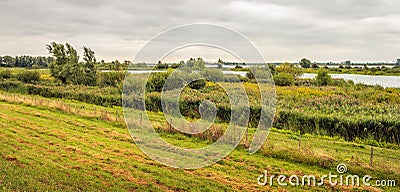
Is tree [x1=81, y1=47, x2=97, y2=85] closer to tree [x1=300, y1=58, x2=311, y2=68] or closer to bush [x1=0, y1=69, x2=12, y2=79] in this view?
bush [x1=0, y1=69, x2=12, y2=79]

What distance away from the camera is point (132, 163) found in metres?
10.1

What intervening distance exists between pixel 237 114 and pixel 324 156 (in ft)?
25.9

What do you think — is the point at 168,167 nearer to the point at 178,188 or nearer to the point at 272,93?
the point at 178,188

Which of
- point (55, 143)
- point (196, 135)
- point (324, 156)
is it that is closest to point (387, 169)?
point (324, 156)

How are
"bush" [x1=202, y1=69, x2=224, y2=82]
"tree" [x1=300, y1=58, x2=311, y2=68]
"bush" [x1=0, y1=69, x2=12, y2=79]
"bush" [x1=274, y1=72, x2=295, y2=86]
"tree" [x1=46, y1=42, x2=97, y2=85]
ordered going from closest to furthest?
"bush" [x1=202, y1=69, x2=224, y2=82] < "tree" [x1=46, y1=42, x2=97, y2=85] < "bush" [x1=0, y1=69, x2=12, y2=79] < "bush" [x1=274, y1=72, x2=295, y2=86] < "tree" [x1=300, y1=58, x2=311, y2=68]

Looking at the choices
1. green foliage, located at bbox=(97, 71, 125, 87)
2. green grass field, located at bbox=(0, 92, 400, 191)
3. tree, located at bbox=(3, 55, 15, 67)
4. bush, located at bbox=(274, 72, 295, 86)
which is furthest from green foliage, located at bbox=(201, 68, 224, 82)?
tree, located at bbox=(3, 55, 15, 67)

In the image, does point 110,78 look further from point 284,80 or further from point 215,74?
point 215,74

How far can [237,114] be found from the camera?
60.1 feet

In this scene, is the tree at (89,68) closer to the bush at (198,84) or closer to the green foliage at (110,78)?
the green foliage at (110,78)

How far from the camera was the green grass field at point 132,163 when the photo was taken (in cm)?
834

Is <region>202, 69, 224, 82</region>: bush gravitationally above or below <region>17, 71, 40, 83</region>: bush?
above

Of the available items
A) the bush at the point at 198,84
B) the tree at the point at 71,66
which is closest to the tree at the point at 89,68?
the tree at the point at 71,66

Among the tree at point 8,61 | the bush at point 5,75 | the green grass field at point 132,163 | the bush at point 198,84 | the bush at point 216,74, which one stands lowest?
the green grass field at point 132,163

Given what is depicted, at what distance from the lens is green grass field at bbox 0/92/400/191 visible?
834 cm
